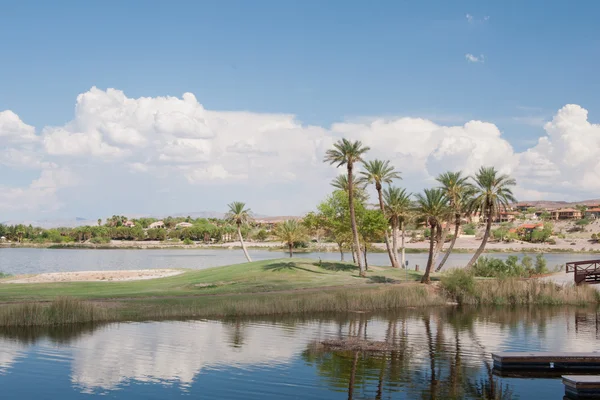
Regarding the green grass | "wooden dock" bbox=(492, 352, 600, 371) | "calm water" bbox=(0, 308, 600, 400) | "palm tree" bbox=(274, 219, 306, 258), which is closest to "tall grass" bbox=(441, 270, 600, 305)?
"calm water" bbox=(0, 308, 600, 400)

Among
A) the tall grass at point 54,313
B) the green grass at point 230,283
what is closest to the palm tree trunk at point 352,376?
the tall grass at point 54,313

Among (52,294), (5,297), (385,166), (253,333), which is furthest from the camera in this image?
(385,166)

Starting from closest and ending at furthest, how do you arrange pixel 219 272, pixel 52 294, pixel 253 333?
pixel 253 333
pixel 52 294
pixel 219 272

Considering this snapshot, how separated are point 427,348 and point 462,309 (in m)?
18.0

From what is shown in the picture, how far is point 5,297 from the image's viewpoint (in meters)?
44.8

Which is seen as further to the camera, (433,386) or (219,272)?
(219,272)

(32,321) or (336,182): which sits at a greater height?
(336,182)

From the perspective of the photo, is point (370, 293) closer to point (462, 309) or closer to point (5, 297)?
point (462, 309)

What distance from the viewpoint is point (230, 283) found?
60219 mm

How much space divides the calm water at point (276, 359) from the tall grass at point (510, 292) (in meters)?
8.94

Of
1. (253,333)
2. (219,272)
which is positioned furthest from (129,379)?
(219,272)

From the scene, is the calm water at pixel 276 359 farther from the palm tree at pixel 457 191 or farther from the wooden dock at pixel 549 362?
the palm tree at pixel 457 191

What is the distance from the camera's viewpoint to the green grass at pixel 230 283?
50.0m

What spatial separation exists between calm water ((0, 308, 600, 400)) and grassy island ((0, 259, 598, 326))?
2263mm
